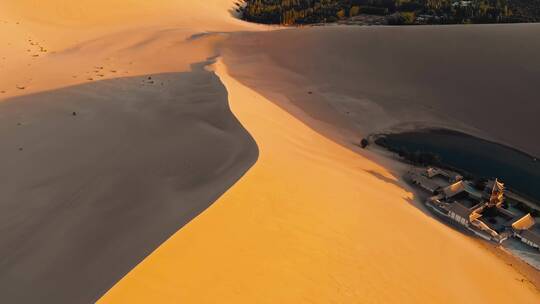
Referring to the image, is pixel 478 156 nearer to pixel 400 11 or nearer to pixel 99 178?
pixel 99 178

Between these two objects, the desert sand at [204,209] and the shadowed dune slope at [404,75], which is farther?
the shadowed dune slope at [404,75]

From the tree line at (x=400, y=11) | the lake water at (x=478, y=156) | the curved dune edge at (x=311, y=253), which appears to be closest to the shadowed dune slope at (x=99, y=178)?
the curved dune edge at (x=311, y=253)

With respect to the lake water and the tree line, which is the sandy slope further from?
the tree line

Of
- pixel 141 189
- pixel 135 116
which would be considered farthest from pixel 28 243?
pixel 135 116

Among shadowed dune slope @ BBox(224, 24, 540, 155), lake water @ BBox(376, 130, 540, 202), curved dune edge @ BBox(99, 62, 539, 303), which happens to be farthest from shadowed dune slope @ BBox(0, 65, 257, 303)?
lake water @ BBox(376, 130, 540, 202)

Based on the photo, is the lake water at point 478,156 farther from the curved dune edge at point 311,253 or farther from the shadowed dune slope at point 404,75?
the curved dune edge at point 311,253

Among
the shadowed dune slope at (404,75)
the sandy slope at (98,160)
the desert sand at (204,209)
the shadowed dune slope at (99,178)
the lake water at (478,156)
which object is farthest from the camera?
the shadowed dune slope at (404,75)

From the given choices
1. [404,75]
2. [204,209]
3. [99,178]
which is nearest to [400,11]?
[404,75]
